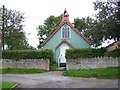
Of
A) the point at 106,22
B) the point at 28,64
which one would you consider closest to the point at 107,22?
the point at 106,22

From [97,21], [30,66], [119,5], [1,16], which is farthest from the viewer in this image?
[1,16]

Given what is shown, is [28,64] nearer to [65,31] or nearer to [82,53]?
[82,53]

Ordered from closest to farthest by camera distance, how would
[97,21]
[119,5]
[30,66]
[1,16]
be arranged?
[119,5] < [97,21] < [30,66] < [1,16]

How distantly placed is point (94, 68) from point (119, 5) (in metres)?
6.72

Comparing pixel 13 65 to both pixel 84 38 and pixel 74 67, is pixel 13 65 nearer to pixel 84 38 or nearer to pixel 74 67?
pixel 74 67

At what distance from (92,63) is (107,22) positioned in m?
4.58

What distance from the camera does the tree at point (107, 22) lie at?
2388 centimetres

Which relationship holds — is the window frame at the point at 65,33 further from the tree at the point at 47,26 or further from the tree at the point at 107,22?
the tree at the point at 47,26

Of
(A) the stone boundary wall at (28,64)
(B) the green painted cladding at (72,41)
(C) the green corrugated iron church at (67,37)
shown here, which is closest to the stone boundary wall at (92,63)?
(A) the stone boundary wall at (28,64)

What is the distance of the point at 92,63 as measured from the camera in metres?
26.2

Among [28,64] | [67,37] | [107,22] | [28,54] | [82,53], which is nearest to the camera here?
[107,22]

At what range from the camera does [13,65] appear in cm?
2864

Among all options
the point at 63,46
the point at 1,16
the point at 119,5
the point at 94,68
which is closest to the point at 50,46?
the point at 63,46

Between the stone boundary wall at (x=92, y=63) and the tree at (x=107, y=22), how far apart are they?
2.11m
